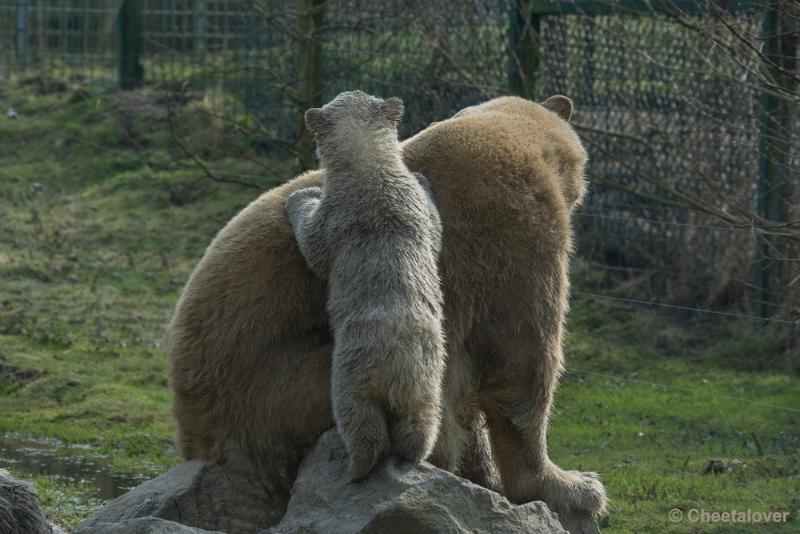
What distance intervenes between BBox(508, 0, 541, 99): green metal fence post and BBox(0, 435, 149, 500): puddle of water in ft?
15.5

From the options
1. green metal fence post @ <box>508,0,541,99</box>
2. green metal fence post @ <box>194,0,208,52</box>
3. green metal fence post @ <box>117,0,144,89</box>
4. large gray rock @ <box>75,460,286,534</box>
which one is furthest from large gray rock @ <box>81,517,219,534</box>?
green metal fence post @ <box>117,0,144,89</box>

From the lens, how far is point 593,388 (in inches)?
384

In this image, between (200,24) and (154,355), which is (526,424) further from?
(200,24)

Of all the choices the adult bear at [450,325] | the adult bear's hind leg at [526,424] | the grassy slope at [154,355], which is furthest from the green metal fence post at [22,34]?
the adult bear's hind leg at [526,424]

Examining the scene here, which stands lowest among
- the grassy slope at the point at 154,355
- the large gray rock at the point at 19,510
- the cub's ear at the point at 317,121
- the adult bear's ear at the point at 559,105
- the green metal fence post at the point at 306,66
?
the grassy slope at the point at 154,355

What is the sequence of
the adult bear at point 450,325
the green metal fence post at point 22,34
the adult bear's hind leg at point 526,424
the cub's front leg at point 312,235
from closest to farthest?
the cub's front leg at point 312,235 < the adult bear at point 450,325 < the adult bear's hind leg at point 526,424 < the green metal fence post at point 22,34

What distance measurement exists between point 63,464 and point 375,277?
3.72m

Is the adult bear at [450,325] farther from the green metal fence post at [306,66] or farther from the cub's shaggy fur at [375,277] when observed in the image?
the green metal fence post at [306,66]

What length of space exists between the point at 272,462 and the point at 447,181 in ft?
4.19

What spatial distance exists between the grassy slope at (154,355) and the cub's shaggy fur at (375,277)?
7.45 ft

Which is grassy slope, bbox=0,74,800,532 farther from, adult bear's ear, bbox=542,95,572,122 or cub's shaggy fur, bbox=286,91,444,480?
cub's shaggy fur, bbox=286,91,444,480

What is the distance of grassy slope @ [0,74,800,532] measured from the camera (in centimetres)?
770

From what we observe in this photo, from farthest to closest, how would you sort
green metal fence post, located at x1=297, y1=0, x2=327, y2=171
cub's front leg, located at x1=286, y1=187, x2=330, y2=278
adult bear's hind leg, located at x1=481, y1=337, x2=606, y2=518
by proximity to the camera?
green metal fence post, located at x1=297, y1=0, x2=327, y2=171
adult bear's hind leg, located at x1=481, y1=337, x2=606, y2=518
cub's front leg, located at x1=286, y1=187, x2=330, y2=278

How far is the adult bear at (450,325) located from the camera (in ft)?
16.6
